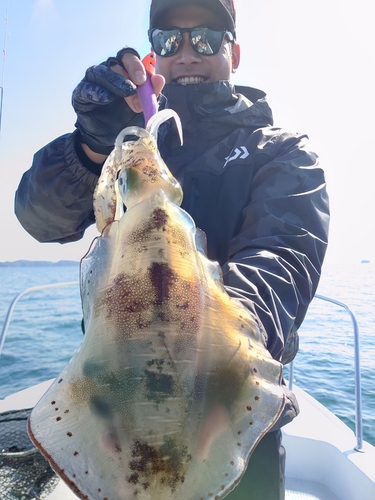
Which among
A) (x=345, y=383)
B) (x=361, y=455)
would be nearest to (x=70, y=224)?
(x=361, y=455)

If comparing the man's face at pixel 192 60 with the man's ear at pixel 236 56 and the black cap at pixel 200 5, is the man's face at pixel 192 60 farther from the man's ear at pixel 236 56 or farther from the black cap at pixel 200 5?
the man's ear at pixel 236 56

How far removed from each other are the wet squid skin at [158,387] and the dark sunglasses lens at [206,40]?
6.81 feet

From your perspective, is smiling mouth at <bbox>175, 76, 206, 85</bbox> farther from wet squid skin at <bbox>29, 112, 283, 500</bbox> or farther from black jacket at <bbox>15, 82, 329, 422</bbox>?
wet squid skin at <bbox>29, 112, 283, 500</bbox>

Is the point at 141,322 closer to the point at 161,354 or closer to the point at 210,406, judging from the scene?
the point at 161,354

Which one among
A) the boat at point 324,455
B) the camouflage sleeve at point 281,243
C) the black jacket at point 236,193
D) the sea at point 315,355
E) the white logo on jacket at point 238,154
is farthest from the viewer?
the sea at point 315,355

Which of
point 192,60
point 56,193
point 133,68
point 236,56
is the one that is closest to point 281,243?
point 133,68

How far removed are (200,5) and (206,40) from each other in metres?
0.24

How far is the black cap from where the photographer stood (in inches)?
98.4

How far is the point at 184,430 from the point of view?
755mm

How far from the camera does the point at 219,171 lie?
7.61 feet

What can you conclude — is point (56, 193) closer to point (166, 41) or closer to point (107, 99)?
point (107, 99)

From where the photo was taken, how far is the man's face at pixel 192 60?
8.37ft

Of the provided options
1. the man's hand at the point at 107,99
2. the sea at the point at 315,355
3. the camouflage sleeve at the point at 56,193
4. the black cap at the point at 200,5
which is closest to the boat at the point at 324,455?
the sea at the point at 315,355

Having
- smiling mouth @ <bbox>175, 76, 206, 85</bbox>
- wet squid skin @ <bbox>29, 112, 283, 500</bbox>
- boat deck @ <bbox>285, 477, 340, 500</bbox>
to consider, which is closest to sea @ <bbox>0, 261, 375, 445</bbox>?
boat deck @ <bbox>285, 477, 340, 500</bbox>
